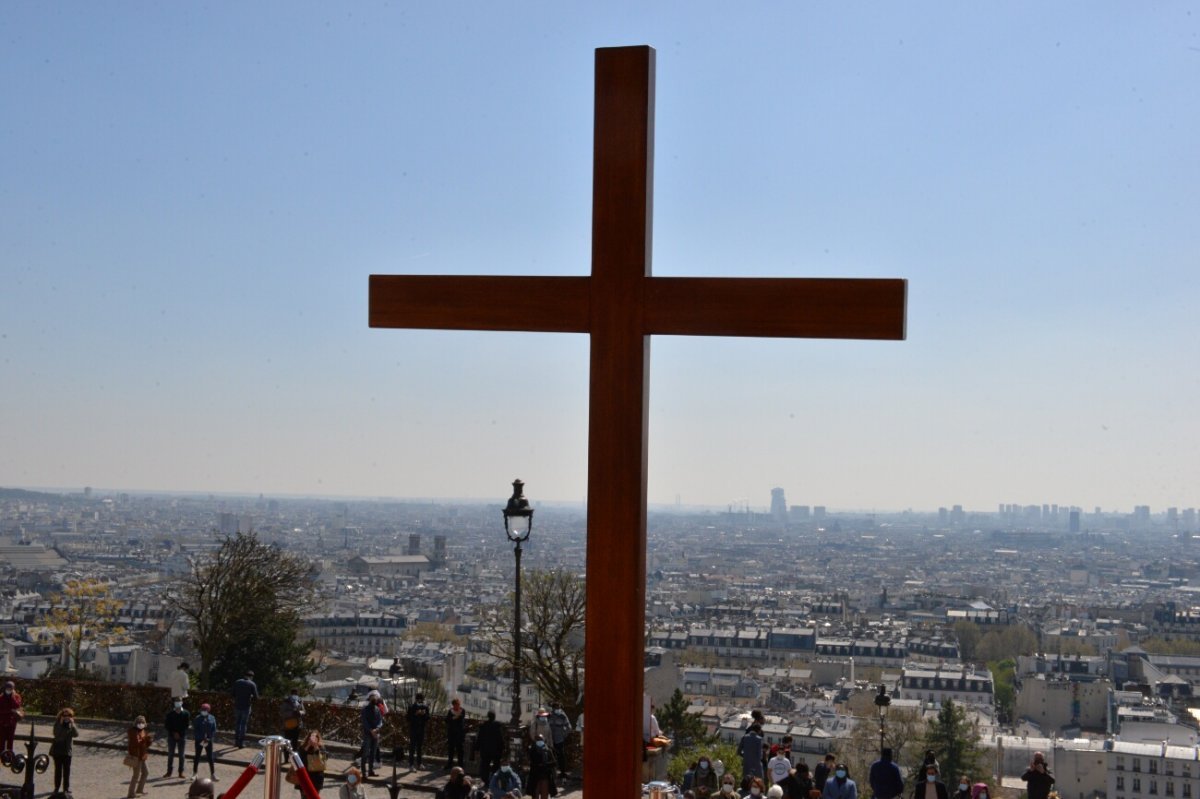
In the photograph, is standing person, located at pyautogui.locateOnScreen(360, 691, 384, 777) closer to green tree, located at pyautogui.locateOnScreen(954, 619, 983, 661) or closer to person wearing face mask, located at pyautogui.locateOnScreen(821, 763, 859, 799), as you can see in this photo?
person wearing face mask, located at pyautogui.locateOnScreen(821, 763, 859, 799)

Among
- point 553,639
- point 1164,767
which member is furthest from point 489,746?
point 1164,767

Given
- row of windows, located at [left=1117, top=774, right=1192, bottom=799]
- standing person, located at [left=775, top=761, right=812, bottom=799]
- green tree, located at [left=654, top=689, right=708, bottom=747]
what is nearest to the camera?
standing person, located at [left=775, top=761, right=812, bottom=799]

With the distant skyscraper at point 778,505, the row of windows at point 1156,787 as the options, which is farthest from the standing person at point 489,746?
the distant skyscraper at point 778,505

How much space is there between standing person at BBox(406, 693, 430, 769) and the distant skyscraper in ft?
558

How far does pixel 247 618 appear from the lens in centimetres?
1914

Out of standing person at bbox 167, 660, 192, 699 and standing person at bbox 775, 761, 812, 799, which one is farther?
standing person at bbox 167, 660, 192, 699

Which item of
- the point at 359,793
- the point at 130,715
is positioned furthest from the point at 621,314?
the point at 130,715

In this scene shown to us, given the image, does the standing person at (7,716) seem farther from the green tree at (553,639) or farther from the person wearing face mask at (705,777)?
the person wearing face mask at (705,777)

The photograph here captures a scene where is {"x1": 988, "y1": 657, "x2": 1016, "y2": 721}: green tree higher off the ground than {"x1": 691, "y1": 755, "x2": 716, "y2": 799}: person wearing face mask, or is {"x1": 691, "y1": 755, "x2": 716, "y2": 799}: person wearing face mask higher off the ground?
{"x1": 691, "y1": 755, "x2": 716, "y2": 799}: person wearing face mask

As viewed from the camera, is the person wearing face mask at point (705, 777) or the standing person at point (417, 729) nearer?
the person wearing face mask at point (705, 777)

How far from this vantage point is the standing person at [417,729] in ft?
38.7

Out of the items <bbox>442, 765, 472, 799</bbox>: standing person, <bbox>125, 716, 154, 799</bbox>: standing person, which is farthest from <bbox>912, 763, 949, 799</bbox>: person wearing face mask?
<bbox>125, 716, 154, 799</bbox>: standing person

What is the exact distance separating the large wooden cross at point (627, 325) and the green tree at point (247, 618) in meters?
16.1

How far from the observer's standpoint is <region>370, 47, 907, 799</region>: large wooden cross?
148 inches
